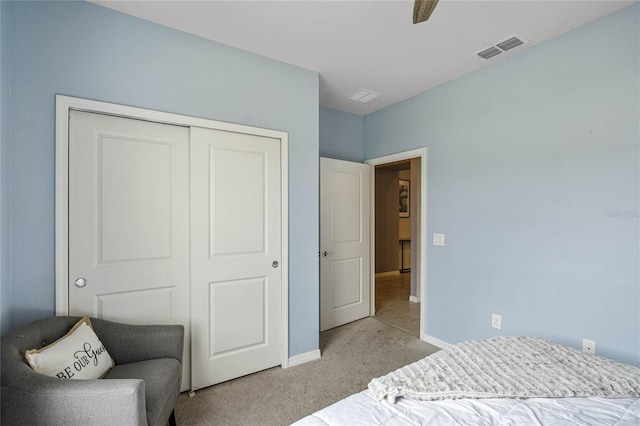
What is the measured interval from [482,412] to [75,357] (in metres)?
1.83

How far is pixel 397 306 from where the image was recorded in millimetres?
4246

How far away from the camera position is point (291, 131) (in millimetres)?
2586

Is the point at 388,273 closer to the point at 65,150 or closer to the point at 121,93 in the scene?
the point at 121,93

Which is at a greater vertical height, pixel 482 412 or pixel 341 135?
pixel 341 135

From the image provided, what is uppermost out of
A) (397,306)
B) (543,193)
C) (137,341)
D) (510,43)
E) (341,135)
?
(510,43)

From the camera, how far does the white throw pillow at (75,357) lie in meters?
1.32

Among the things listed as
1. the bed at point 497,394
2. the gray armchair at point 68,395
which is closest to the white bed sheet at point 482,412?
the bed at point 497,394

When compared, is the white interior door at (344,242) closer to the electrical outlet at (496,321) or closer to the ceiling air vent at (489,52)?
the electrical outlet at (496,321)

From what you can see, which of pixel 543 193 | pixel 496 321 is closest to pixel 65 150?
pixel 543 193

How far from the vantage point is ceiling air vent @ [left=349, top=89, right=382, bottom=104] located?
3.17 metres

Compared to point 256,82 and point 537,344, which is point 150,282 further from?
point 537,344

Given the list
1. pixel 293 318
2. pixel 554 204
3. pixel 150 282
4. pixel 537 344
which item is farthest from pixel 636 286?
pixel 150 282

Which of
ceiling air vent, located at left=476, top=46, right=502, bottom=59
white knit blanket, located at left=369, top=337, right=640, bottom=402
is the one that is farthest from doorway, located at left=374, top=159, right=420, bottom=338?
white knit blanket, located at left=369, top=337, right=640, bottom=402

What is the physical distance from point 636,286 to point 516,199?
89cm
